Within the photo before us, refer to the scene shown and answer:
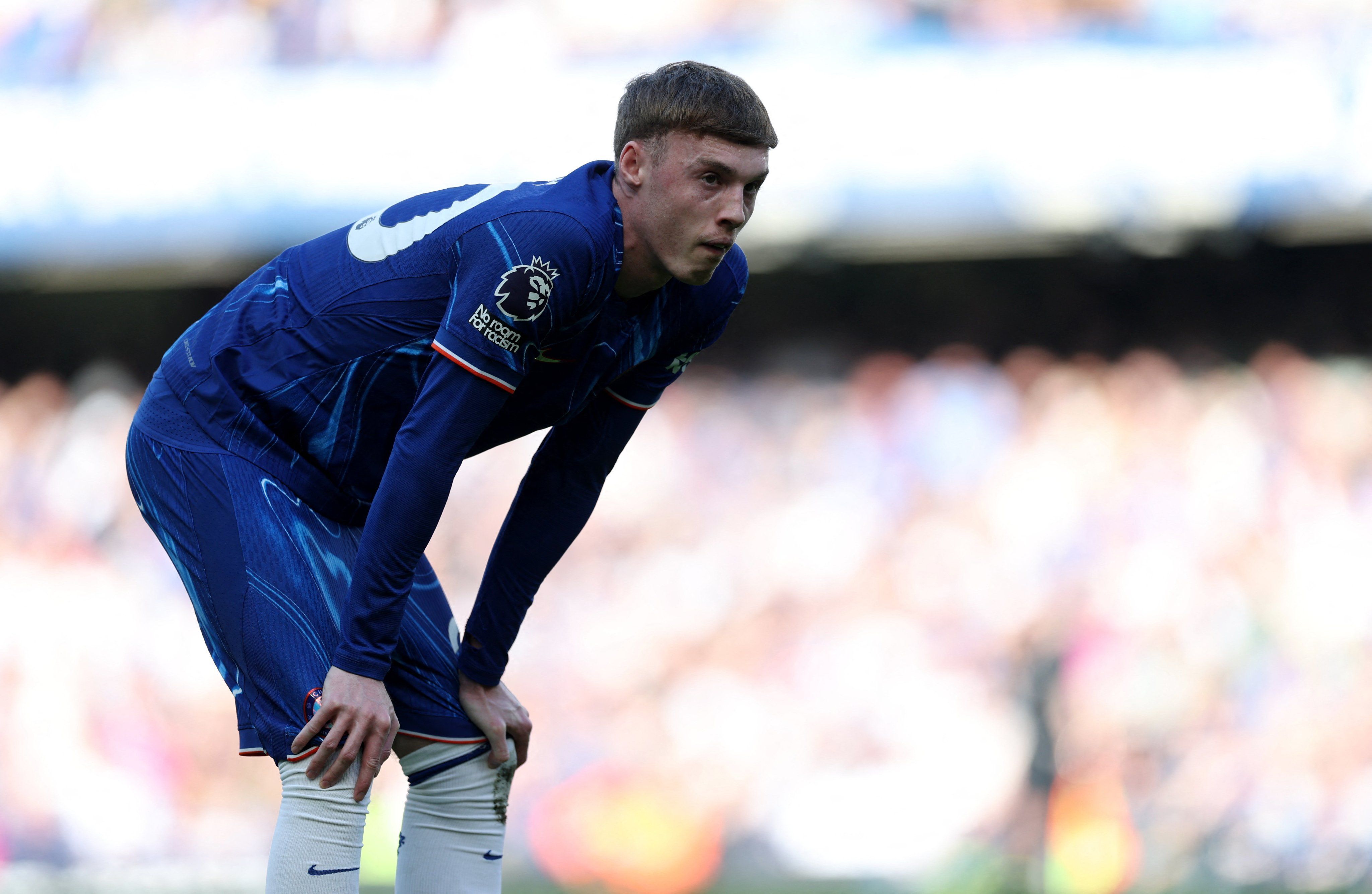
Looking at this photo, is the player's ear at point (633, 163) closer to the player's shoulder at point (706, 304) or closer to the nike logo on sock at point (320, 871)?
the player's shoulder at point (706, 304)

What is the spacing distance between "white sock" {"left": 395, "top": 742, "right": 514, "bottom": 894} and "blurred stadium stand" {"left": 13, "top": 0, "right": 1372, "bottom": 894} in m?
4.76

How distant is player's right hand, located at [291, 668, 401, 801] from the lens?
7.06 feet

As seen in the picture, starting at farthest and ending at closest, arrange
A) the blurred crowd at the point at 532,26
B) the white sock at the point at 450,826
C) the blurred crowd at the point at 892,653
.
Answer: the blurred crowd at the point at 892,653 < the blurred crowd at the point at 532,26 < the white sock at the point at 450,826

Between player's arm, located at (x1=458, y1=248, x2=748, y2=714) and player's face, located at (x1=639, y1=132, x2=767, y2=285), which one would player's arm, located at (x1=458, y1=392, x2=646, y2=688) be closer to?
player's arm, located at (x1=458, y1=248, x2=748, y2=714)

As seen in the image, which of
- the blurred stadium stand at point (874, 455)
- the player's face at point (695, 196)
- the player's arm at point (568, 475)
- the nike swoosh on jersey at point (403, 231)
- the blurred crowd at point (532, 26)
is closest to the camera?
the player's face at point (695, 196)

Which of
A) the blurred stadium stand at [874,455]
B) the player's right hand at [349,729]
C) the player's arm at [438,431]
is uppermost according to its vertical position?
the blurred stadium stand at [874,455]

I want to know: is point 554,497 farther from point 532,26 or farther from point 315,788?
point 532,26

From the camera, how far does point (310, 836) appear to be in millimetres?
2213

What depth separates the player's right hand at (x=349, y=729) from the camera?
7.06 feet

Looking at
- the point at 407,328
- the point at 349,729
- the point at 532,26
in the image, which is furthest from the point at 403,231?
the point at 532,26

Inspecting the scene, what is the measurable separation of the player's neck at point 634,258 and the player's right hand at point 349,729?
0.81 meters

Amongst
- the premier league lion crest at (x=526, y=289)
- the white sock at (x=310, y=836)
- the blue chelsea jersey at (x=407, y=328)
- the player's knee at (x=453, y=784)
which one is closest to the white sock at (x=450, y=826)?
the player's knee at (x=453, y=784)

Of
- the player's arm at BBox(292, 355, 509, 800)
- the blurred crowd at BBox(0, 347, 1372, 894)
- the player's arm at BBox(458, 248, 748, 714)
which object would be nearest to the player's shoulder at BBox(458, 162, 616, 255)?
the player's arm at BBox(292, 355, 509, 800)

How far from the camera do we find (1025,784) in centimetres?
706
